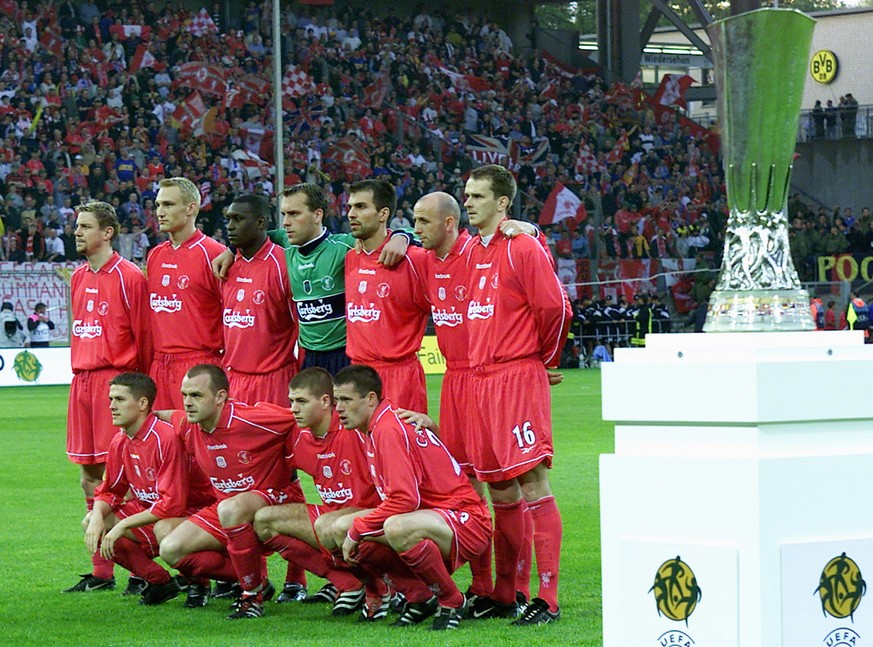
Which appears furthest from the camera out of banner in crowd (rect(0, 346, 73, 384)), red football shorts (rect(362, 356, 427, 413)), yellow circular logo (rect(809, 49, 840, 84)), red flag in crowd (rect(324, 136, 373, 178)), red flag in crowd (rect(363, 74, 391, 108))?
yellow circular logo (rect(809, 49, 840, 84))

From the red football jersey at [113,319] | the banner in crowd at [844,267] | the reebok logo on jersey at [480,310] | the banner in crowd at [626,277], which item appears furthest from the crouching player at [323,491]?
the banner in crowd at [844,267]

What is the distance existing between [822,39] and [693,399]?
1722 inches

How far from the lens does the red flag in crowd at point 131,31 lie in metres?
30.1

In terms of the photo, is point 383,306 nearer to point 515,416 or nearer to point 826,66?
point 515,416

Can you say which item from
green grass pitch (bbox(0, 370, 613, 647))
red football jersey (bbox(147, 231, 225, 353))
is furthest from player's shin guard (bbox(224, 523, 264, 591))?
red football jersey (bbox(147, 231, 225, 353))

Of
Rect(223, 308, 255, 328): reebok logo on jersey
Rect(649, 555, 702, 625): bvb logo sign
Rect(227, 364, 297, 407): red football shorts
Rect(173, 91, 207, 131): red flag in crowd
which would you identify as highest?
Rect(173, 91, 207, 131): red flag in crowd

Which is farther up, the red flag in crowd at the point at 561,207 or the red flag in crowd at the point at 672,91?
the red flag in crowd at the point at 672,91

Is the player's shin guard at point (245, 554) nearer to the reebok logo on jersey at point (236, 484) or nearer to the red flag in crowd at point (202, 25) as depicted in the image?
the reebok logo on jersey at point (236, 484)

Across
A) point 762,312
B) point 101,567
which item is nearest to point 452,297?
point 101,567

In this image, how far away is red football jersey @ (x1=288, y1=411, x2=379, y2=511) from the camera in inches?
268

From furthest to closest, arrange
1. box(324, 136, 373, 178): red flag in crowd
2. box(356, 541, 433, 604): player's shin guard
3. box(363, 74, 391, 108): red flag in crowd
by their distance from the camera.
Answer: box(363, 74, 391, 108): red flag in crowd
box(324, 136, 373, 178): red flag in crowd
box(356, 541, 433, 604): player's shin guard

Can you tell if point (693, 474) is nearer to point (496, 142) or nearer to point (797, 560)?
point (797, 560)

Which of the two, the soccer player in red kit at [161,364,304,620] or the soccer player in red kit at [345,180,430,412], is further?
the soccer player in red kit at [345,180,430,412]

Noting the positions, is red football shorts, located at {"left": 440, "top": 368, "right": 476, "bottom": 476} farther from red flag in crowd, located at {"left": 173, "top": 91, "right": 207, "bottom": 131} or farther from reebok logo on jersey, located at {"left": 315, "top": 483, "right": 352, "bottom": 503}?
red flag in crowd, located at {"left": 173, "top": 91, "right": 207, "bottom": 131}
